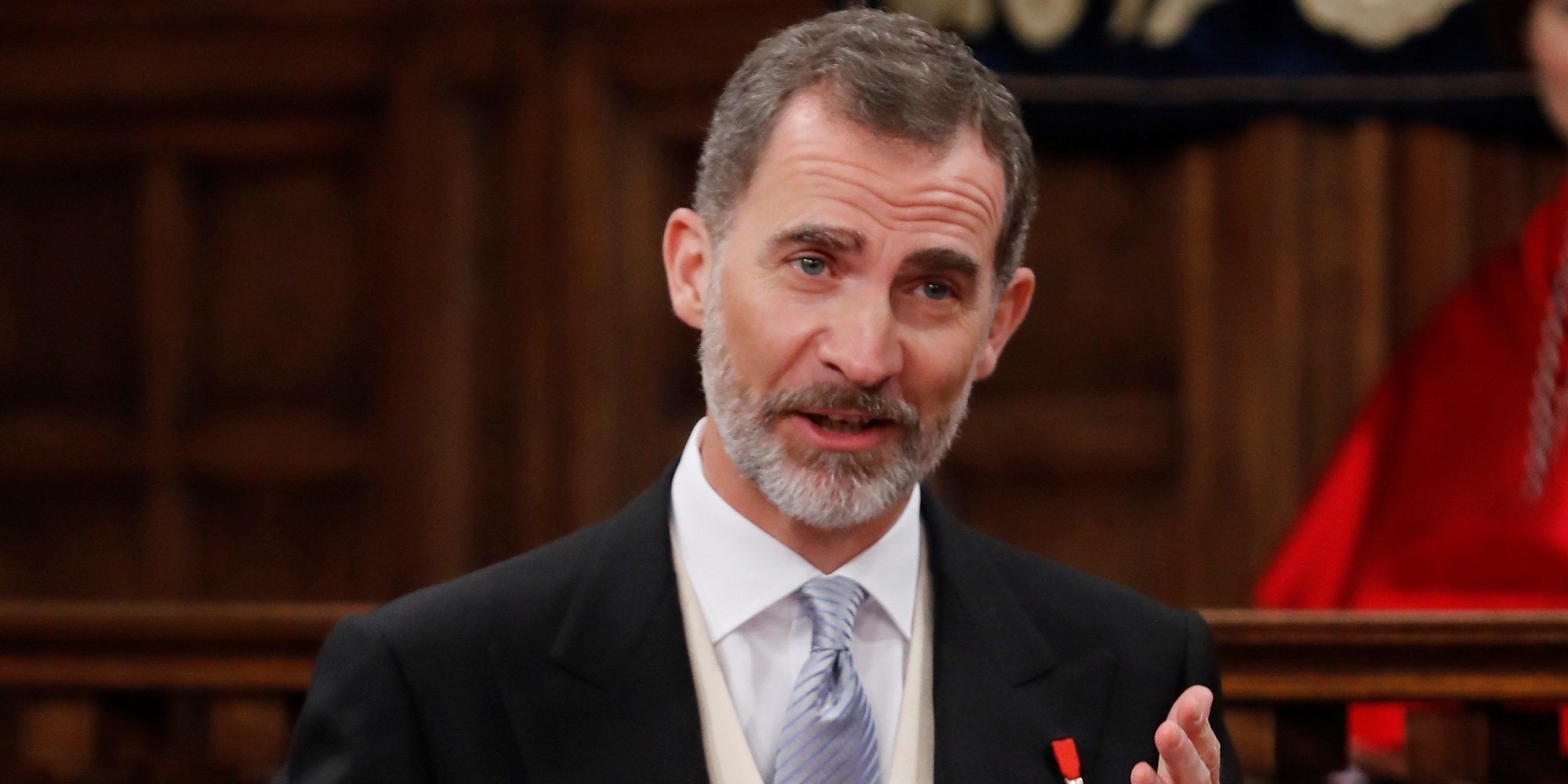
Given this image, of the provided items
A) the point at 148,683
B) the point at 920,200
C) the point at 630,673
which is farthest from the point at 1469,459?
the point at 148,683

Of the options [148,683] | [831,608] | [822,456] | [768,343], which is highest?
[768,343]

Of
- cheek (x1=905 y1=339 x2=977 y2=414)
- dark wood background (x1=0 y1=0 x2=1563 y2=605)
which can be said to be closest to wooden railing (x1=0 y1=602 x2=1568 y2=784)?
cheek (x1=905 y1=339 x2=977 y2=414)

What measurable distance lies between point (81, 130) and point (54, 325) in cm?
42

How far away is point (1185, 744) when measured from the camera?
161 cm

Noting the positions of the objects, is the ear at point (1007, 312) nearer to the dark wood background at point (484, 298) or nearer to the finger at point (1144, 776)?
the finger at point (1144, 776)

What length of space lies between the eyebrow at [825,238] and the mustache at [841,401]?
0.13 metres

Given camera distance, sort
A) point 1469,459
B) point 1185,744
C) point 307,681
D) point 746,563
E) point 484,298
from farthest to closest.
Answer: point 484,298 < point 1469,459 < point 307,681 < point 746,563 < point 1185,744

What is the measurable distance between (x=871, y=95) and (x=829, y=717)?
0.59 m

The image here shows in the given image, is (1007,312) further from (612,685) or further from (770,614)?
(612,685)

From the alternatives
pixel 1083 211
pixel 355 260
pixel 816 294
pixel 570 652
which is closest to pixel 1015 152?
pixel 816 294

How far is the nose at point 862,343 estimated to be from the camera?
68.2 inches

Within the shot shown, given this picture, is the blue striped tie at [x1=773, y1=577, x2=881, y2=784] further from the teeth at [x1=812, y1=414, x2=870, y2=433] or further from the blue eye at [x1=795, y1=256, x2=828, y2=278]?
the blue eye at [x1=795, y1=256, x2=828, y2=278]

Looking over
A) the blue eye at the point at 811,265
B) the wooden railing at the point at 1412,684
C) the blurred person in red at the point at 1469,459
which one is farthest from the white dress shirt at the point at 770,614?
the blurred person in red at the point at 1469,459

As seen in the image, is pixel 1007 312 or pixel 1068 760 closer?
pixel 1068 760
